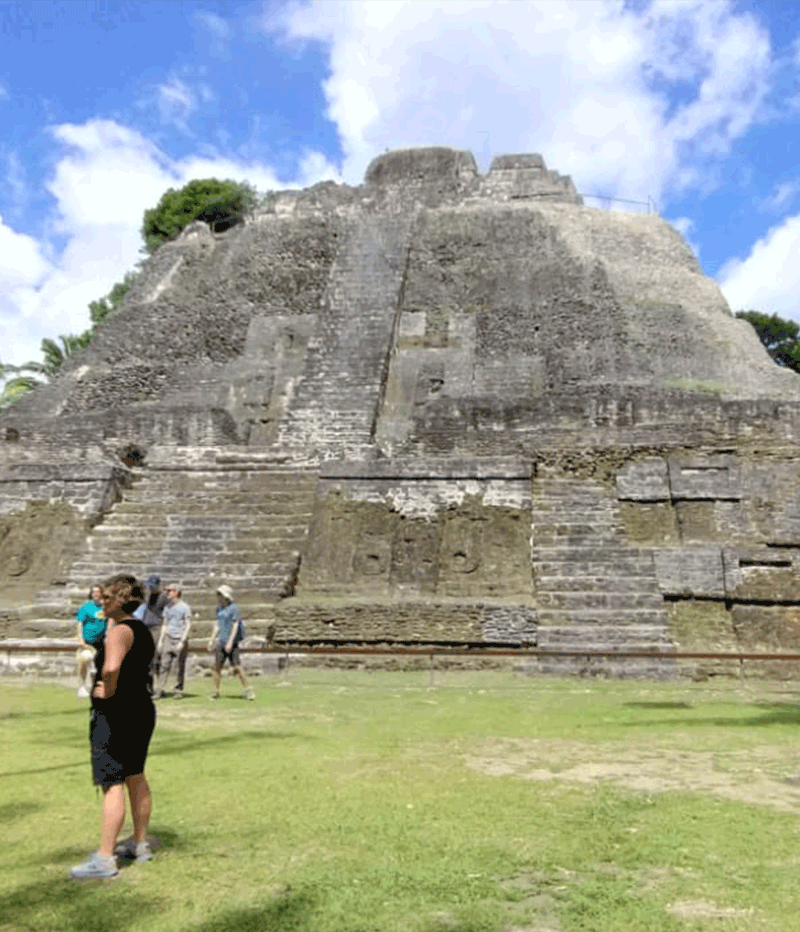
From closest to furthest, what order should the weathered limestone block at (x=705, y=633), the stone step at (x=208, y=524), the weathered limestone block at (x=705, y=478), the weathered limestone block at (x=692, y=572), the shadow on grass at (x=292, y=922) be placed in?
the shadow on grass at (x=292, y=922), the weathered limestone block at (x=705, y=633), the weathered limestone block at (x=692, y=572), the weathered limestone block at (x=705, y=478), the stone step at (x=208, y=524)

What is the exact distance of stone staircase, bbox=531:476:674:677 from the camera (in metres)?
10.6

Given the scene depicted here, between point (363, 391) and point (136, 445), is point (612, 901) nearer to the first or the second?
point (136, 445)

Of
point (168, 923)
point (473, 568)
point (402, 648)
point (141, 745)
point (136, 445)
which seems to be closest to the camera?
point (168, 923)

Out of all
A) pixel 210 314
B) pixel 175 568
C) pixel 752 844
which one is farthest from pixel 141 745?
pixel 210 314

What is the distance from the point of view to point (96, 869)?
11.6 ft

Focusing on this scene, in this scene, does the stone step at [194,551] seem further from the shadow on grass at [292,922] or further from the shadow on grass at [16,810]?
the shadow on grass at [292,922]

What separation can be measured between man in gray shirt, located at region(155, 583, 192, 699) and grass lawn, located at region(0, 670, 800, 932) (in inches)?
47.0

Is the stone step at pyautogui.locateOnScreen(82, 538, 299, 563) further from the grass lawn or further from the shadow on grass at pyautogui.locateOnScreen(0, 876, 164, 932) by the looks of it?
the shadow on grass at pyautogui.locateOnScreen(0, 876, 164, 932)

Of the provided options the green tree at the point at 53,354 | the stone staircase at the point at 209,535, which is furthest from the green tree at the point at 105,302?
the stone staircase at the point at 209,535

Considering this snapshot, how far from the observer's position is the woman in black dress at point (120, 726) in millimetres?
3672

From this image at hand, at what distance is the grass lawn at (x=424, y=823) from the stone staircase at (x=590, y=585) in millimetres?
2524

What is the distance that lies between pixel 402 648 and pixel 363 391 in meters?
9.22

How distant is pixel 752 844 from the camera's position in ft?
12.8

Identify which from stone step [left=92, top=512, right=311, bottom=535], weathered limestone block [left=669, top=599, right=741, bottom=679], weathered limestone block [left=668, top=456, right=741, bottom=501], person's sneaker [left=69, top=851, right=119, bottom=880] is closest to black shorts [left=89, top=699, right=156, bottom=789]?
person's sneaker [left=69, top=851, right=119, bottom=880]
